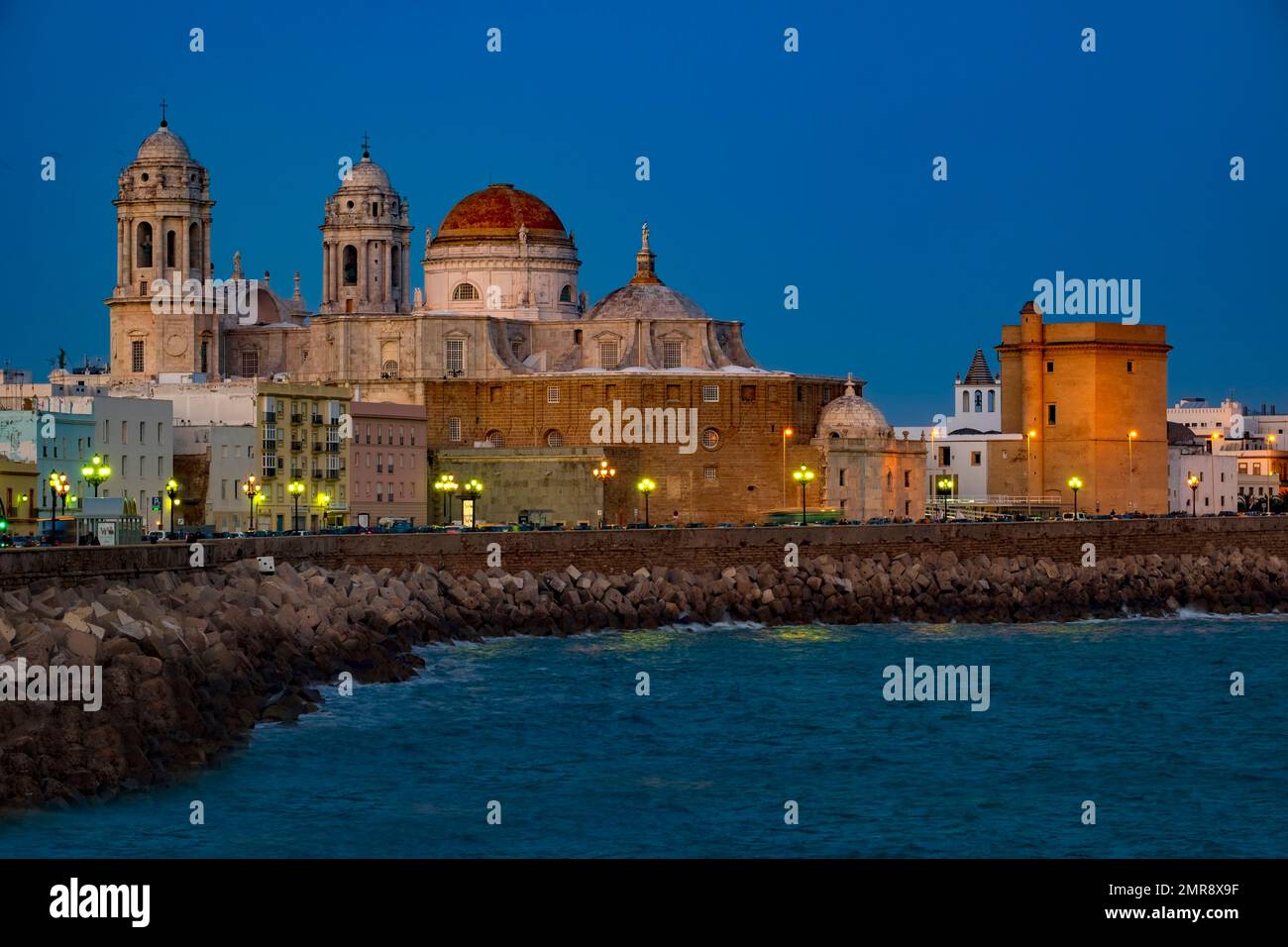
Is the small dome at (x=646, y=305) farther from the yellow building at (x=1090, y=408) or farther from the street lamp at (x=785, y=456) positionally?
the yellow building at (x=1090, y=408)

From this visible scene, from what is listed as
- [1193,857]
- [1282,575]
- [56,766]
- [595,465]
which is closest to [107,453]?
[595,465]

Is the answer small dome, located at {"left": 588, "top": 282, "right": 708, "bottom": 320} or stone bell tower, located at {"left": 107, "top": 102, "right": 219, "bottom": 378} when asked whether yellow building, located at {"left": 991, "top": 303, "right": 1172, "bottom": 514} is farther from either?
stone bell tower, located at {"left": 107, "top": 102, "right": 219, "bottom": 378}

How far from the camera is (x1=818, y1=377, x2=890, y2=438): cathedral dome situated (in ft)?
287

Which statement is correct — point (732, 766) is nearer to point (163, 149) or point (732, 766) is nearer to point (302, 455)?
point (302, 455)

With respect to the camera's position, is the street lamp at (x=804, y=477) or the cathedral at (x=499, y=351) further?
the cathedral at (x=499, y=351)

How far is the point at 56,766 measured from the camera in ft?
99.5

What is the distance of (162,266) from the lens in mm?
88500

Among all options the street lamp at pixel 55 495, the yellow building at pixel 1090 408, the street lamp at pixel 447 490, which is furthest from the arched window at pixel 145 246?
the yellow building at pixel 1090 408

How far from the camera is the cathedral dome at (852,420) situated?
8762 centimetres

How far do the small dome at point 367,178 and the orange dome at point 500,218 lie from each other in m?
4.00

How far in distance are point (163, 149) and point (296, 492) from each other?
20.0m
